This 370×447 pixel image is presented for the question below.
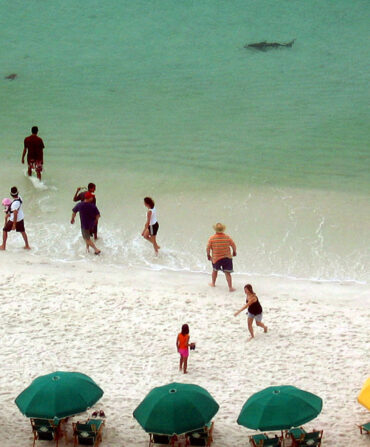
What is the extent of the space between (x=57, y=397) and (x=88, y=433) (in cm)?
70

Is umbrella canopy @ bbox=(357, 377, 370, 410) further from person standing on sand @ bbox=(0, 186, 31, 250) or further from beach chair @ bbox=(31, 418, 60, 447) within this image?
person standing on sand @ bbox=(0, 186, 31, 250)

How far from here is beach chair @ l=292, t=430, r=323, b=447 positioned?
11.6 m

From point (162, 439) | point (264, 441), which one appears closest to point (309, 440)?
point (264, 441)

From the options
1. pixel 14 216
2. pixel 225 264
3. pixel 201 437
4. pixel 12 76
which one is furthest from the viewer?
pixel 12 76

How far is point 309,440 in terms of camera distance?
11609 millimetres

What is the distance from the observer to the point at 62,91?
2780 cm

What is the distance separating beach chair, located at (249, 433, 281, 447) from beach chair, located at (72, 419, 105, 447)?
206cm

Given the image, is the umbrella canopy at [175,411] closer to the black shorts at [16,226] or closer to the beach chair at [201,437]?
the beach chair at [201,437]

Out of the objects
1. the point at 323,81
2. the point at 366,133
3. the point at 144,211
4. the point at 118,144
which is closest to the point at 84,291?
the point at 144,211

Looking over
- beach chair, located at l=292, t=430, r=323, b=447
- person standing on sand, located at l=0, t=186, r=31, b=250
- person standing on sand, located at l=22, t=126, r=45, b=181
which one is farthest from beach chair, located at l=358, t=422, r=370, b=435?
person standing on sand, located at l=22, t=126, r=45, b=181

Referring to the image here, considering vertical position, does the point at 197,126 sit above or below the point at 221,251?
above

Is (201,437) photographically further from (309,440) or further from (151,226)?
(151,226)

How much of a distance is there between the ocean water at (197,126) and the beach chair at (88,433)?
19.8 feet

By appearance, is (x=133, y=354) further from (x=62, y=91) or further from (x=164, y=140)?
(x=62, y=91)
